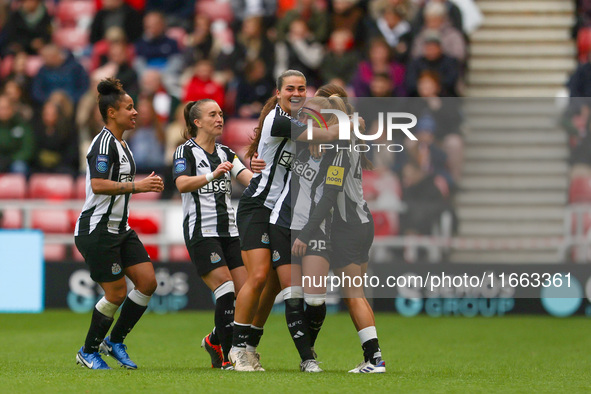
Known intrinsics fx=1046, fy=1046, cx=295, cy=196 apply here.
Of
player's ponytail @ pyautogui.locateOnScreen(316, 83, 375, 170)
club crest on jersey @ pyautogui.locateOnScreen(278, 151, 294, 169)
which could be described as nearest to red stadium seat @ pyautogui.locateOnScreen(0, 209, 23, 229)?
club crest on jersey @ pyautogui.locateOnScreen(278, 151, 294, 169)

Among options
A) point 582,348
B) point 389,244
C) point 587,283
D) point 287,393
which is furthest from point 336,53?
point 287,393

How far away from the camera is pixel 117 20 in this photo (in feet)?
54.4

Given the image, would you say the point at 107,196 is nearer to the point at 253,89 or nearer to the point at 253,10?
the point at 253,89

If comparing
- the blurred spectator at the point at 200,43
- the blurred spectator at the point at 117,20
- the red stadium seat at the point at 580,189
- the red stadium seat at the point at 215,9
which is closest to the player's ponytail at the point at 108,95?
the red stadium seat at the point at 580,189

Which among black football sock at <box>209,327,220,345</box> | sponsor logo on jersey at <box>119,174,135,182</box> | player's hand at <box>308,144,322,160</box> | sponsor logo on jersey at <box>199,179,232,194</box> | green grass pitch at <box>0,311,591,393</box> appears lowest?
green grass pitch at <box>0,311,591,393</box>

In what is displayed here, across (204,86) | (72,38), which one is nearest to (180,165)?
(204,86)

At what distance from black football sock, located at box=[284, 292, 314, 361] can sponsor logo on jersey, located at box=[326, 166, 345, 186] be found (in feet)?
2.82

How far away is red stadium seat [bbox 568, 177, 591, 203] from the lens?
34.7 feet

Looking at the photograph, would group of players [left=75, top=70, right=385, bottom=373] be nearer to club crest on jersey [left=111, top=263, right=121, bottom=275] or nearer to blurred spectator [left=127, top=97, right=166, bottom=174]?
club crest on jersey [left=111, top=263, right=121, bottom=275]

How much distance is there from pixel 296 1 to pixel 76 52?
3.87 meters

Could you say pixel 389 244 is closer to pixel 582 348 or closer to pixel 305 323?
pixel 582 348

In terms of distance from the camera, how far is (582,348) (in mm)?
9523

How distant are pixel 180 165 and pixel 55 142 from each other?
301 inches

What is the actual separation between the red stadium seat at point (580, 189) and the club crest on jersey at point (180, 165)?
15.5ft
